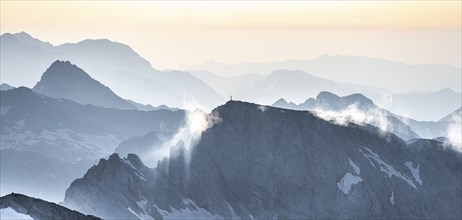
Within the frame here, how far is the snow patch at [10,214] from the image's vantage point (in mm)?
151000

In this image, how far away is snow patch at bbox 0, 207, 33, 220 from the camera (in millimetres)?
151000

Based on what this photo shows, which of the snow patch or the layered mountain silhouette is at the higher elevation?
the layered mountain silhouette

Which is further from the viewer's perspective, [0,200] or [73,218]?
[73,218]

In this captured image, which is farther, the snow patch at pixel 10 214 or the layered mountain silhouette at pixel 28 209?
the layered mountain silhouette at pixel 28 209

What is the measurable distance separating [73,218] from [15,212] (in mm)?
16875

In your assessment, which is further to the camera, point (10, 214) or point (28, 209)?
point (28, 209)

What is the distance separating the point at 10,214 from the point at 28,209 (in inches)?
247

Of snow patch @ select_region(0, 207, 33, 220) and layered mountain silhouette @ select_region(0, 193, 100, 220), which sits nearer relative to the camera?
snow patch @ select_region(0, 207, 33, 220)

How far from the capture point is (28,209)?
518 ft

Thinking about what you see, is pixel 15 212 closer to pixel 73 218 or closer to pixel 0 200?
pixel 0 200

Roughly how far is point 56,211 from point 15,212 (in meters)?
12.5

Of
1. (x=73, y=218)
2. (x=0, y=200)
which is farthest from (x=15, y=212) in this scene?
(x=73, y=218)

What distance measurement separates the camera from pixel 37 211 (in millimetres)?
159500

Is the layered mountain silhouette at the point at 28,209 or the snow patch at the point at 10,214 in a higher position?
the layered mountain silhouette at the point at 28,209
